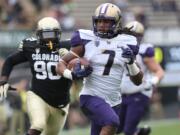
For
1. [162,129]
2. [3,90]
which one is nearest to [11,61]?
[3,90]

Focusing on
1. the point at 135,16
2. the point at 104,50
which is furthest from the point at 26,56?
the point at 135,16

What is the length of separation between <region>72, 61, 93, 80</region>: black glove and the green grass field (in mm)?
6403

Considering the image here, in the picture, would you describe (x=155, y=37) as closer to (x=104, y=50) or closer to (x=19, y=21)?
(x=19, y=21)

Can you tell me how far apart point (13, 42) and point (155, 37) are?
365 centimetres

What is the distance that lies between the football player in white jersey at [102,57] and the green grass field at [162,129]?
611cm

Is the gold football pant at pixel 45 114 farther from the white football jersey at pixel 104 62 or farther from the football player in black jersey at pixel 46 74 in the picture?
the white football jersey at pixel 104 62

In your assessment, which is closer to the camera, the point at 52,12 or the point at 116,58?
the point at 116,58

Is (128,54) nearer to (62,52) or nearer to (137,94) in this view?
(62,52)

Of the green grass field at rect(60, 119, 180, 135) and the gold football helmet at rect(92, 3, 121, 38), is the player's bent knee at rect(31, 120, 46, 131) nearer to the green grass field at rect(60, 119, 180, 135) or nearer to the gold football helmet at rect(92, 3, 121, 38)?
the gold football helmet at rect(92, 3, 121, 38)

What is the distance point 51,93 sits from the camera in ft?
30.9

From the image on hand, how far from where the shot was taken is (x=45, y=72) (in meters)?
9.39

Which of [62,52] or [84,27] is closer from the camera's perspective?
[62,52]

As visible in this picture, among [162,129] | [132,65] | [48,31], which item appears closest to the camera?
[132,65]

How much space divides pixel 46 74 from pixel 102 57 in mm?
1226
